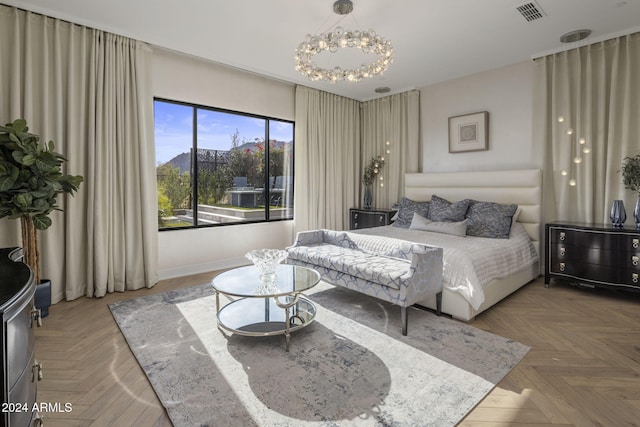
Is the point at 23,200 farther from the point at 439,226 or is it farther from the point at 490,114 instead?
the point at 490,114

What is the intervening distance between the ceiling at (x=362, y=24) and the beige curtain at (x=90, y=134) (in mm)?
234

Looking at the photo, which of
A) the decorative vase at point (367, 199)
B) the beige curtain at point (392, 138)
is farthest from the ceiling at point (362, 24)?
the decorative vase at point (367, 199)

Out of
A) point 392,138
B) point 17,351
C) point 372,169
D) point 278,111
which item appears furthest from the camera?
point 372,169

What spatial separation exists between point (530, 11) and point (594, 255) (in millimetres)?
2422

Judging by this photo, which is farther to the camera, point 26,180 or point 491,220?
point 491,220

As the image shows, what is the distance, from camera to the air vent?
2908mm

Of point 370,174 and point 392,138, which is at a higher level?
point 392,138

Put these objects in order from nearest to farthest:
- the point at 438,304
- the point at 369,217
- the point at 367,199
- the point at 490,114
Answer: the point at 438,304 → the point at 490,114 → the point at 369,217 → the point at 367,199

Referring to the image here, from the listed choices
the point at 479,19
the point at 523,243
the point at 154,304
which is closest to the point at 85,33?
the point at 154,304

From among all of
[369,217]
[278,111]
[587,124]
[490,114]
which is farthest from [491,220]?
[278,111]

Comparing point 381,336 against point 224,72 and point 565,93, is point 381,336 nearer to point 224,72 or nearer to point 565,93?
point 565,93

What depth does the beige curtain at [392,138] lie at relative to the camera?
533cm

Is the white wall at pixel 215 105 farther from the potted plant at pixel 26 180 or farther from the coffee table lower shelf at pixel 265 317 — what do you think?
the coffee table lower shelf at pixel 265 317

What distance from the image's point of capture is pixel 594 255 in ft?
11.0
